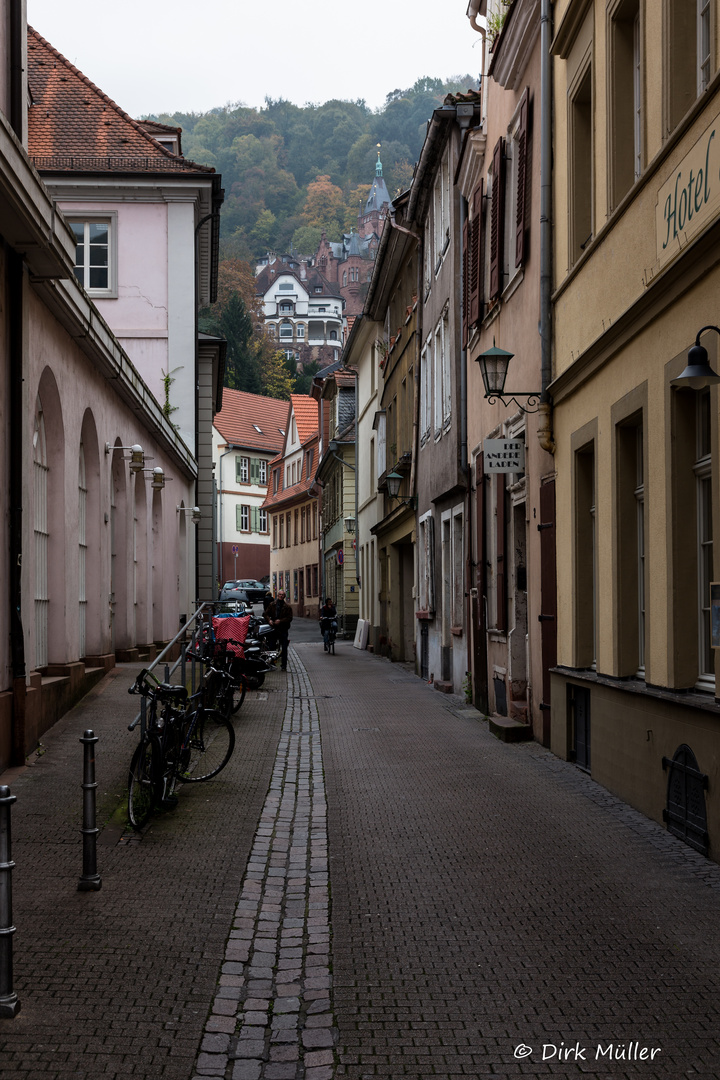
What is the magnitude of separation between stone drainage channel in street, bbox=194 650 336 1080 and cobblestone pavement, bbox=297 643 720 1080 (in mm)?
109

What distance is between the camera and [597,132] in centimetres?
1078

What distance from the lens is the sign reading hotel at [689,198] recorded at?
7594mm

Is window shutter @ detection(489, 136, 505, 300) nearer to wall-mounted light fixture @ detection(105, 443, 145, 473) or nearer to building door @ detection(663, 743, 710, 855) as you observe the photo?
wall-mounted light fixture @ detection(105, 443, 145, 473)

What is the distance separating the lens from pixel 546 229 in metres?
12.6

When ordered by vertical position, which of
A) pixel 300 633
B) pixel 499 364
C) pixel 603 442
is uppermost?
pixel 499 364

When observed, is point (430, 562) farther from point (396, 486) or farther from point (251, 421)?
point (251, 421)

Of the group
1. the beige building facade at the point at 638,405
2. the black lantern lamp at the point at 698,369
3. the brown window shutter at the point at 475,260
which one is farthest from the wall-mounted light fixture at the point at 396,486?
the black lantern lamp at the point at 698,369

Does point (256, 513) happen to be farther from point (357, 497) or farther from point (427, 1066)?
point (427, 1066)

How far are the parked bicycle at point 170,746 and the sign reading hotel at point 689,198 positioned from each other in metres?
4.72

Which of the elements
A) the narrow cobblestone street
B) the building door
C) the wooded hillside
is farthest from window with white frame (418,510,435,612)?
the wooded hillside

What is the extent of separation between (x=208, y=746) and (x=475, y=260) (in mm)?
9098

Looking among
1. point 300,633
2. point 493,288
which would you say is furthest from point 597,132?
point 300,633

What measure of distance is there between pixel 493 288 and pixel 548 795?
772 centimetres

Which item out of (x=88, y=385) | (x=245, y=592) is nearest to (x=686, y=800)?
(x=88, y=385)
